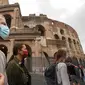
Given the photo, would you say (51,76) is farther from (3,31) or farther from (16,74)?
(3,31)

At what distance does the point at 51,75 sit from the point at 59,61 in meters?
0.43

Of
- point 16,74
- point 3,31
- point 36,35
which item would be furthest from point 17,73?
point 36,35

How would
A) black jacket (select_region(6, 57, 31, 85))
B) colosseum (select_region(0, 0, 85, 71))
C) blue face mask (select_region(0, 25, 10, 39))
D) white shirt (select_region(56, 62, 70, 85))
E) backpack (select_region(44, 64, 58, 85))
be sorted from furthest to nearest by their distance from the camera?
1. colosseum (select_region(0, 0, 85, 71))
2. backpack (select_region(44, 64, 58, 85))
3. white shirt (select_region(56, 62, 70, 85))
4. black jacket (select_region(6, 57, 31, 85))
5. blue face mask (select_region(0, 25, 10, 39))

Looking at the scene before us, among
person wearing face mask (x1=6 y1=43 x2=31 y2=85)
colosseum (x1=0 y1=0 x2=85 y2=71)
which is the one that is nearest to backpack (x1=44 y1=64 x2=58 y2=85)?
person wearing face mask (x1=6 y1=43 x2=31 y2=85)

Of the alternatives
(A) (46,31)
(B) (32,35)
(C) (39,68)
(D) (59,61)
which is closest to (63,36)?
(A) (46,31)

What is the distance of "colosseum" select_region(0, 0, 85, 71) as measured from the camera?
751 inches

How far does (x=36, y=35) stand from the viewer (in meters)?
20.0

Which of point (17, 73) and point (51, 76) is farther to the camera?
point (51, 76)

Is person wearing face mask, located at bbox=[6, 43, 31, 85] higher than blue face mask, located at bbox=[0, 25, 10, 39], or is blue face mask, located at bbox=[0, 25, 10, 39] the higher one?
blue face mask, located at bbox=[0, 25, 10, 39]

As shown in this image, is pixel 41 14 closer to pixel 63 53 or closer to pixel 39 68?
pixel 39 68

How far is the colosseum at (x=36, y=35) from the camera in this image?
19078 millimetres

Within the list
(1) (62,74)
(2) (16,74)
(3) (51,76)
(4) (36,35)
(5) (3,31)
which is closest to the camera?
(5) (3,31)

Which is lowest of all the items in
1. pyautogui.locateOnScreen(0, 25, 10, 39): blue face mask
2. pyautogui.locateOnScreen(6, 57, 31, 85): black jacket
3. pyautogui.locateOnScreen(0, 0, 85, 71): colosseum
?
pyautogui.locateOnScreen(6, 57, 31, 85): black jacket

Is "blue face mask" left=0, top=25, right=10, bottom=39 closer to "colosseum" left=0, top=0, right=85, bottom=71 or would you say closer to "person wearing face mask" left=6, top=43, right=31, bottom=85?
"person wearing face mask" left=6, top=43, right=31, bottom=85
